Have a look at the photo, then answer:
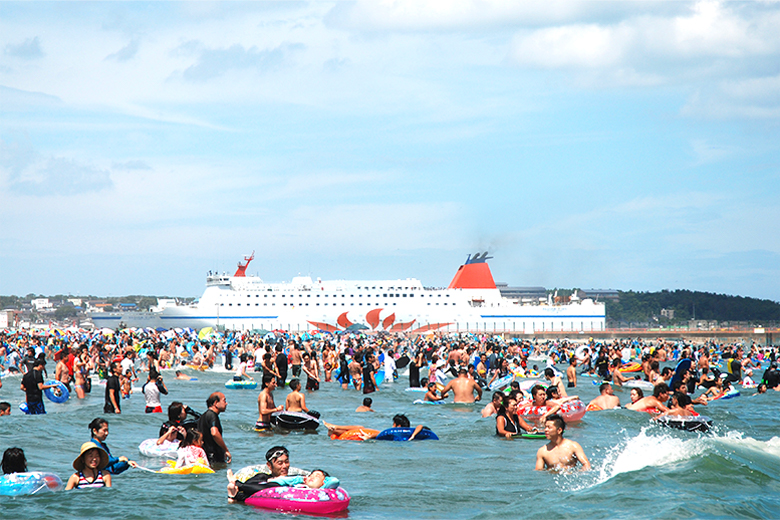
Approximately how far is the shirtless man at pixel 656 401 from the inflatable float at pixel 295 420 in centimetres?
505

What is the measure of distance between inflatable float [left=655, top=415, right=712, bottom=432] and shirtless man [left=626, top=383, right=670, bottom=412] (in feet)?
1.80

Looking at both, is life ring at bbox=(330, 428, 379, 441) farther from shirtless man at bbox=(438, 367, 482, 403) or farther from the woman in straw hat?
the woman in straw hat

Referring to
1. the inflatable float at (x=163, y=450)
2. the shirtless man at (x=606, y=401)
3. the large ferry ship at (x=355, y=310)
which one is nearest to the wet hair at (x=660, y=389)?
the shirtless man at (x=606, y=401)

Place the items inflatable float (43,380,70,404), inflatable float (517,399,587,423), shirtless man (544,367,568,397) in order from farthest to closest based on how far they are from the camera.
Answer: inflatable float (43,380,70,404), shirtless man (544,367,568,397), inflatable float (517,399,587,423)

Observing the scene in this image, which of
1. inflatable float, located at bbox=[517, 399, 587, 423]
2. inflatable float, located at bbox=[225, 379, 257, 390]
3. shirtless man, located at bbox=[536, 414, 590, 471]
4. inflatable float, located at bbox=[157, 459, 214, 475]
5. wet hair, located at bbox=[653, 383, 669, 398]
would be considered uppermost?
wet hair, located at bbox=[653, 383, 669, 398]

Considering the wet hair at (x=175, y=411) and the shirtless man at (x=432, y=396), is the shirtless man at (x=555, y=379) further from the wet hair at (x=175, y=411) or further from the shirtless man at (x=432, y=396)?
the wet hair at (x=175, y=411)

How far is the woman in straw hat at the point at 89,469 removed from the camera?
6848 mm

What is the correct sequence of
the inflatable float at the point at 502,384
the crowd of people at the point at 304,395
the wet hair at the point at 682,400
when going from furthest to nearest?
the inflatable float at the point at 502,384 < the wet hair at the point at 682,400 < the crowd of people at the point at 304,395

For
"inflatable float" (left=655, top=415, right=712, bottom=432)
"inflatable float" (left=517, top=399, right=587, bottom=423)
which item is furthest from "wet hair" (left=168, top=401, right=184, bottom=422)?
"inflatable float" (left=655, top=415, right=712, bottom=432)

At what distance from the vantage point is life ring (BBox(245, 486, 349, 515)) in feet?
22.4

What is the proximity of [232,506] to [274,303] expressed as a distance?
62231mm

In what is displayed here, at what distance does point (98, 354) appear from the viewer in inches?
862

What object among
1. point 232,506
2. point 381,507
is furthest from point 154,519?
point 381,507

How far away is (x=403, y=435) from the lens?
436 inches
